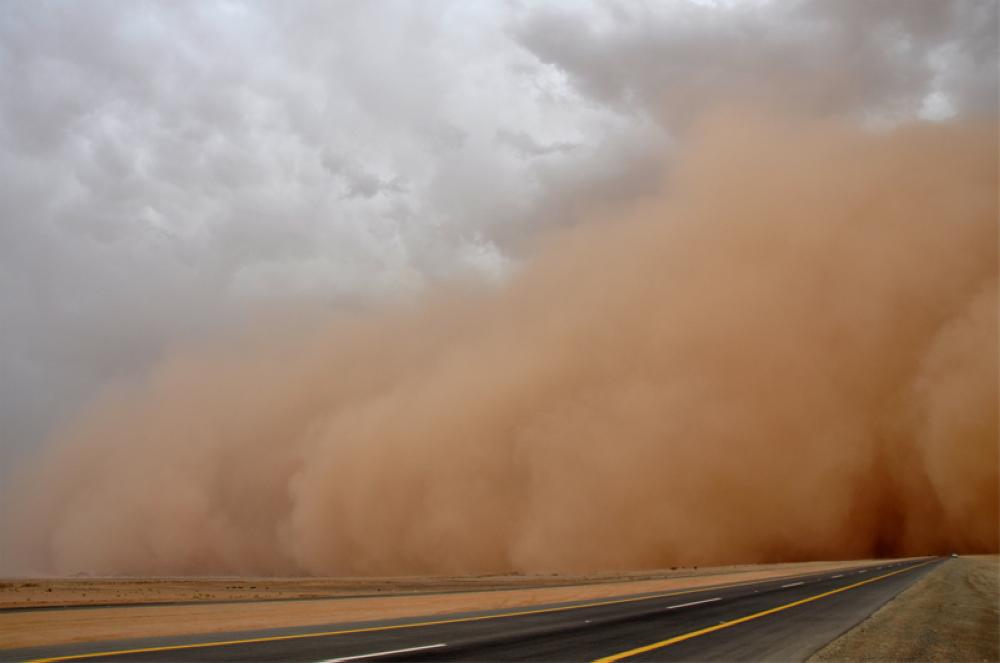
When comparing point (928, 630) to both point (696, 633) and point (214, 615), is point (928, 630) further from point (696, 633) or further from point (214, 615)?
point (214, 615)

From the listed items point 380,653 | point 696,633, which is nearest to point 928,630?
point 696,633

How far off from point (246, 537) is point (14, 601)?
177ft

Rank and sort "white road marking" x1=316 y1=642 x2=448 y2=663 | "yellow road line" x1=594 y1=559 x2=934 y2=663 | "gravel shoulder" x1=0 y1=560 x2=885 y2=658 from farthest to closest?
1. "gravel shoulder" x1=0 y1=560 x2=885 y2=658
2. "yellow road line" x1=594 y1=559 x2=934 y2=663
3. "white road marking" x1=316 y1=642 x2=448 y2=663

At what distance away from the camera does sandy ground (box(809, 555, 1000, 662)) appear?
944 cm

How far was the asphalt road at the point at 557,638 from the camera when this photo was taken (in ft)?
27.8

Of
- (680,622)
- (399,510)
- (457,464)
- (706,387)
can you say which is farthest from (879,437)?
(680,622)

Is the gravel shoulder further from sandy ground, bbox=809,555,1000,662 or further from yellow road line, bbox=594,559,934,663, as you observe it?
sandy ground, bbox=809,555,1000,662

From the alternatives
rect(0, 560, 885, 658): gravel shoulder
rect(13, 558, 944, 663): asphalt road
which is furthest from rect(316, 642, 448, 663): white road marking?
rect(0, 560, 885, 658): gravel shoulder

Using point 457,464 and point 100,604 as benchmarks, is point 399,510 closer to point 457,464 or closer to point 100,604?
point 457,464

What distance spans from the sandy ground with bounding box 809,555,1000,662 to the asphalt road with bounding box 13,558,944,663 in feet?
1.29

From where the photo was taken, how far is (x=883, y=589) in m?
19.3

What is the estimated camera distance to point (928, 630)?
38.3 feet

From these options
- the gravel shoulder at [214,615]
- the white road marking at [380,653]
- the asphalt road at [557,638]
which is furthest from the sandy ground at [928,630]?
the gravel shoulder at [214,615]

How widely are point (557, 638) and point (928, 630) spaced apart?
650 cm
